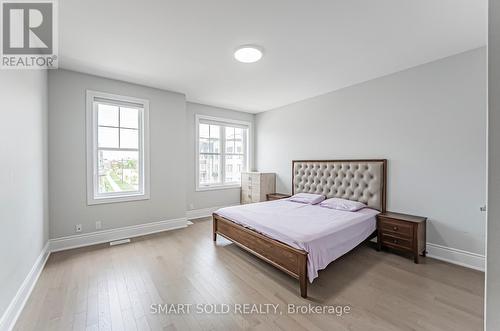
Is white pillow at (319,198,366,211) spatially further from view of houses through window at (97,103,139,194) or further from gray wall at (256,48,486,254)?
view of houses through window at (97,103,139,194)

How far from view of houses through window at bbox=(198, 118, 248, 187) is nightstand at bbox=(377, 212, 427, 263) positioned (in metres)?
3.46

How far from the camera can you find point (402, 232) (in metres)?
2.76

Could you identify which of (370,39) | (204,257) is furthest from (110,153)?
(370,39)

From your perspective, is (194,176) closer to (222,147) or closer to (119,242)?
(222,147)

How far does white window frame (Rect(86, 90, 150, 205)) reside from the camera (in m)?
3.21

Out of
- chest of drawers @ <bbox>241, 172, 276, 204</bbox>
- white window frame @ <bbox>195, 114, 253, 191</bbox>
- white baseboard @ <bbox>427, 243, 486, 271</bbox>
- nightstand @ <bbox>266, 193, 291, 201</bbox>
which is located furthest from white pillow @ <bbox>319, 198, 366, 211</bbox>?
white window frame @ <bbox>195, 114, 253, 191</bbox>

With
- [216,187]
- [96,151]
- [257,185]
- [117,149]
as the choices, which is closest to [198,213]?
[216,187]

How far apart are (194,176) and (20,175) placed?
2.93 meters

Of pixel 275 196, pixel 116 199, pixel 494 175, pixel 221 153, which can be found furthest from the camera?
pixel 221 153

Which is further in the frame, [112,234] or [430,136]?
[112,234]

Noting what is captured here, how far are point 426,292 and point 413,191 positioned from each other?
1413 millimetres

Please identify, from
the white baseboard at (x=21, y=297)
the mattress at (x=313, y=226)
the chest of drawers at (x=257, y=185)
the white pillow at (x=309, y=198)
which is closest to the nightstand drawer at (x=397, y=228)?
the mattress at (x=313, y=226)

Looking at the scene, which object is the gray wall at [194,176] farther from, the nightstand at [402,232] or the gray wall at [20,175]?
the nightstand at [402,232]

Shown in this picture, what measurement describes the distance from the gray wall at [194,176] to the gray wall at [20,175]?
235cm
